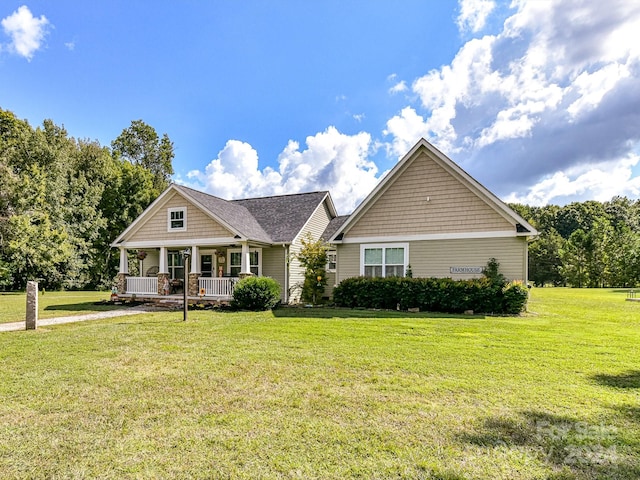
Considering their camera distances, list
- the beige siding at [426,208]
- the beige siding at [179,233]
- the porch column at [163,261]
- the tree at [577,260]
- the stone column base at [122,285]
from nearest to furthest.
Result: the beige siding at [426,208]
the beige siding at [179,233]
the porch column at [163,261]
the stone column base at [122,285]
the tree at [577,260]

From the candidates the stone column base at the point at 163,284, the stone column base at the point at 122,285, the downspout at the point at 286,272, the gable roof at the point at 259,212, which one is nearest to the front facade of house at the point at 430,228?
the downspout at the point at 286,272

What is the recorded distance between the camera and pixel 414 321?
10445 millimetres

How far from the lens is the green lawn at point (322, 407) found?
9.73 feet

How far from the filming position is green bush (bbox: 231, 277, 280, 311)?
13.6 metres

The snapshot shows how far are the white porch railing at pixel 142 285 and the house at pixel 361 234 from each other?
0.05 meters

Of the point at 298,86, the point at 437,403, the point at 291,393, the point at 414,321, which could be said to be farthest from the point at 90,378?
the point at 298,86

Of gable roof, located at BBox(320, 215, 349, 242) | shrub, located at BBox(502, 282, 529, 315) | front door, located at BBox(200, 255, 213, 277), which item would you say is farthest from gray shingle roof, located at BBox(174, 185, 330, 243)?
shrub, located at BBox(502, 282, 529, 315)

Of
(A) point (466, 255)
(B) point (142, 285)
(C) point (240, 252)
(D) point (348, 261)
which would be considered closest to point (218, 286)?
(C) point (240, 252)

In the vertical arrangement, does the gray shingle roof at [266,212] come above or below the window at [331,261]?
above

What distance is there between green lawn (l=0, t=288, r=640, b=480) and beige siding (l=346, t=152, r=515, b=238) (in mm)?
6308

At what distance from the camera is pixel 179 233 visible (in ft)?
56.5

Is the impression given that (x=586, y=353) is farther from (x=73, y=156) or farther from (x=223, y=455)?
(x=73, y=156)

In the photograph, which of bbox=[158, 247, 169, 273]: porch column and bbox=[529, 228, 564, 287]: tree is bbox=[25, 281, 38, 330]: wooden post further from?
bbox=[529, 228, 564, 287]: tree

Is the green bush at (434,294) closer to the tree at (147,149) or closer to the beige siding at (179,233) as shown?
the beige siding at (179,233)
